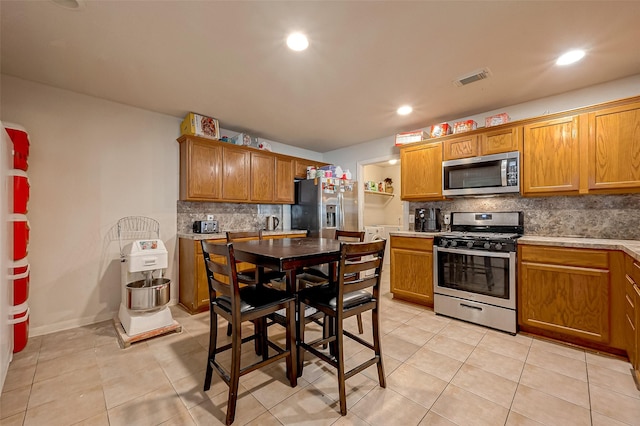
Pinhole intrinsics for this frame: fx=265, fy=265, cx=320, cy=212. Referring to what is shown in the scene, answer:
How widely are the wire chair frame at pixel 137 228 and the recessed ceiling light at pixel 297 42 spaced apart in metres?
2.63

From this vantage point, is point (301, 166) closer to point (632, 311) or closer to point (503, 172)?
point (503, 172)

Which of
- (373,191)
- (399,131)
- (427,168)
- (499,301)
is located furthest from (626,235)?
(373,191)

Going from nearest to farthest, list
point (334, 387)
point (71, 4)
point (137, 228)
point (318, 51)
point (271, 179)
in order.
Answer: point (71, 4) < point (334, 387) < point (318, 51) < point (137, 228) < point (271, 179)

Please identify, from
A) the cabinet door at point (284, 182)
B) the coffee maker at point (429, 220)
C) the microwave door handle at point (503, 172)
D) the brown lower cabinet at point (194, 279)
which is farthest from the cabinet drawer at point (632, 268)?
the cabinet door at point (284, 182)

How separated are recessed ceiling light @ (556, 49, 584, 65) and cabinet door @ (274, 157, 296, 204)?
3.39 meters

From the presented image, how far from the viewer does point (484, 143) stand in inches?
120

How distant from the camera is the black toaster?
3549 millimetres

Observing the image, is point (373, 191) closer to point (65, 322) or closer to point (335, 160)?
point (335, 160)

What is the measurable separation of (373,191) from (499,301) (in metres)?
3.32

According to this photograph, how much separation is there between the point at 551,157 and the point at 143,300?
4.17 m

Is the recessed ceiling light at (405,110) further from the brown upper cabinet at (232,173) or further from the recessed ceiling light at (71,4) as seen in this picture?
the recessed ceiling light at (71,4)

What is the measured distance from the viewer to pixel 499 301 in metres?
2.64

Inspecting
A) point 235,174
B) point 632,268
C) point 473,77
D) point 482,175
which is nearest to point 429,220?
point 482,175

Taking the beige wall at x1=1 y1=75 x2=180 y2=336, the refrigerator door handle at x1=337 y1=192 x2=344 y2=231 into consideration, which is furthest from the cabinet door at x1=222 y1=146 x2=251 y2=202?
the refrigerator door handle at x1=337 y1=192 x2=344 y2=231
